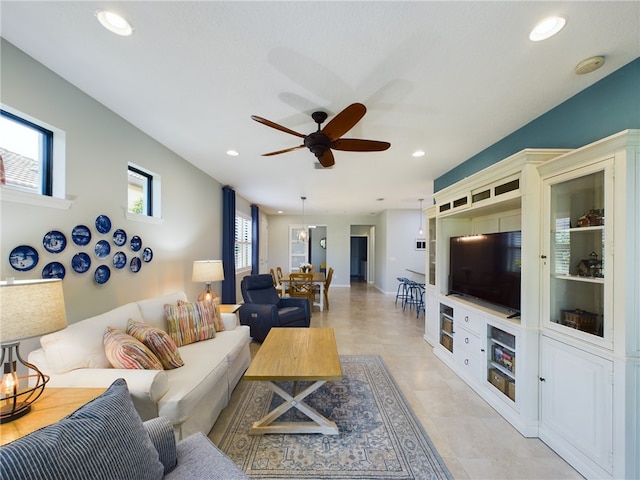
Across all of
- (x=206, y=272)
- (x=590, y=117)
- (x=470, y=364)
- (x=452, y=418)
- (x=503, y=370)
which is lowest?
(x=452, y=418)

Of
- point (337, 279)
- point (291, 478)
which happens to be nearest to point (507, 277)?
point (291, 478)

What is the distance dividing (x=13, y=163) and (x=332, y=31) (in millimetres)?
2251

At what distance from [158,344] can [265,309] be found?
76.1 inches

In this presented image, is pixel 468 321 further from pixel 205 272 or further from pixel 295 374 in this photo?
pixel 205 272

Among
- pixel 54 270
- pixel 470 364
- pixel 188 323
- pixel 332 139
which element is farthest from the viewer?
pixel 470 364

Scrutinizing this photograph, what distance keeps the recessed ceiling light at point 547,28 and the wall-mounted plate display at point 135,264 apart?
3677 millimetres

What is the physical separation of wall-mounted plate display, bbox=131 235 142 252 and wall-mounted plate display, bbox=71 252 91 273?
0.54m

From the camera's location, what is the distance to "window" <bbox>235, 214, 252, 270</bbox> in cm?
646

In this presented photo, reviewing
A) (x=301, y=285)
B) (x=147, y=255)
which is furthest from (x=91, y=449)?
(x=301, y=285)

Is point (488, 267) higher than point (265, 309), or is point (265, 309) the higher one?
point (488, 267)

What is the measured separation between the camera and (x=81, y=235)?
84.0 inches

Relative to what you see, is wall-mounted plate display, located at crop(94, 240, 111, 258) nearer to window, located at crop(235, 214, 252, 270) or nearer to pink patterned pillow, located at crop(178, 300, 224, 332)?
pink patterned pillow, located at crop(178, 300, 224, 332)

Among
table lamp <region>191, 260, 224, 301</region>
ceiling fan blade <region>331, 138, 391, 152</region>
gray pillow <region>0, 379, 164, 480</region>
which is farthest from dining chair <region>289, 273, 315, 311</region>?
gray pillow <region>0, 379, 164, 480</region>

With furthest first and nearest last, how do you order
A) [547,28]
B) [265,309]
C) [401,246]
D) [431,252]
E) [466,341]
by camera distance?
[401,246]
[431,252]
[265,309]
[466,341]
[547,28]
